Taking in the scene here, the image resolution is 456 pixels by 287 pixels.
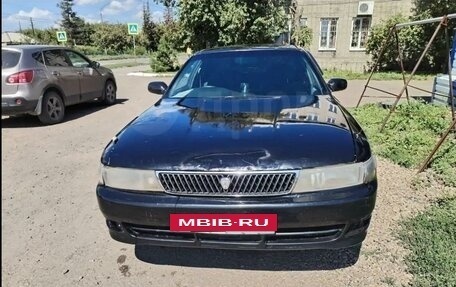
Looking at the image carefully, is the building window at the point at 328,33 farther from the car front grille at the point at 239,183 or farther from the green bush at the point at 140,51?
the green bush at the point at 140,51

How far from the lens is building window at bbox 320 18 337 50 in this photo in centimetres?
2011

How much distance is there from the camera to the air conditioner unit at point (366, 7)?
19016 millimetres

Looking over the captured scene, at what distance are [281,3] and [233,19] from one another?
318cm

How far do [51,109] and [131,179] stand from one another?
5924 millimetres

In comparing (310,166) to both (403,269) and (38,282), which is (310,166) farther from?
(38,282)

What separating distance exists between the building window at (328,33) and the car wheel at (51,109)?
16497 mm

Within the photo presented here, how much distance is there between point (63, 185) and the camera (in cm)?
417

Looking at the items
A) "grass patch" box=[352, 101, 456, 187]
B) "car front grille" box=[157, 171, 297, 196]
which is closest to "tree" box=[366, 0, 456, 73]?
"grass patch" box=[352, 101, 456, 187]

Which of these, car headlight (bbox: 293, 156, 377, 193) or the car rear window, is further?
the car rear window

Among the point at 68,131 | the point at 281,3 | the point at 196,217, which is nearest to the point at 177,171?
the point at 196,217

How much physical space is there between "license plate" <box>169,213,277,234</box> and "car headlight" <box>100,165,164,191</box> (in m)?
0.23

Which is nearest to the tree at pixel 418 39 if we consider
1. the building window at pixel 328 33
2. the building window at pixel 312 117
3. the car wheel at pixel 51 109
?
the building window at pixel 328 33

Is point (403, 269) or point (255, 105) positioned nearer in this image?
point (403, 269)

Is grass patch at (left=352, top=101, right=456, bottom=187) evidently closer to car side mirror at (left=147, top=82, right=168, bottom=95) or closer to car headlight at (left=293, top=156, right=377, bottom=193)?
car headlight at (left=293, top=156, right=377, bottom=193)
